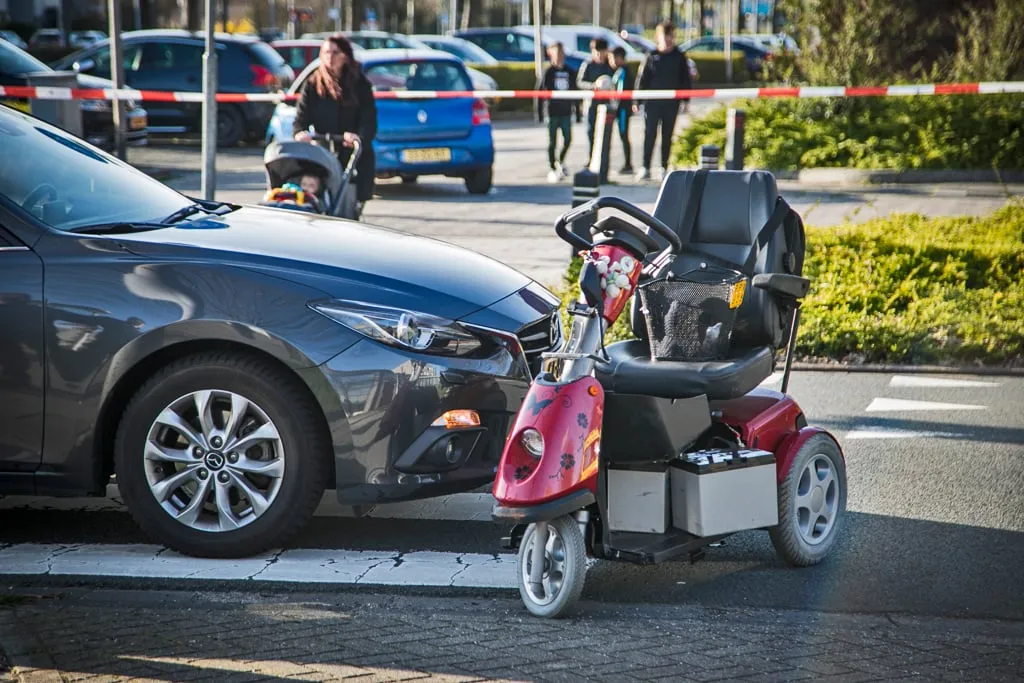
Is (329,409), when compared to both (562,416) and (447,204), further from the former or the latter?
(447,204)

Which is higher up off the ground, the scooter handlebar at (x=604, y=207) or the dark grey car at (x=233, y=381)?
the scooter handlebar at (x=604, y=207)

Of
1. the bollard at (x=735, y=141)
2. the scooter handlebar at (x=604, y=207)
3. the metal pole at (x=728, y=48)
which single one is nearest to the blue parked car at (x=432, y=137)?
the bollard at (x=735, y=141)

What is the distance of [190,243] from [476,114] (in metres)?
12.2

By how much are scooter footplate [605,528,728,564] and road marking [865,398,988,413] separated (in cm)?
316

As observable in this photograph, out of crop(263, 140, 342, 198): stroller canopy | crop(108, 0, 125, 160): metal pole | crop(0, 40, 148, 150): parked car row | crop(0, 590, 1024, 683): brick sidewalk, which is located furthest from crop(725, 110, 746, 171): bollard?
crop(0, 40, 148, 150): parked car row

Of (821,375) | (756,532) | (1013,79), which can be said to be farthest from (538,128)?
(756,532)

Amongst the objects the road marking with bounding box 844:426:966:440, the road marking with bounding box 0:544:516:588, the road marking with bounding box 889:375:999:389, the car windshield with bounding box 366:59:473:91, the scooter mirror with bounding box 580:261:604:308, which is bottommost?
the road marking with bounding box 0:544:516:588

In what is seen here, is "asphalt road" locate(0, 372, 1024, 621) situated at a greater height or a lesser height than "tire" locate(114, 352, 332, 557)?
lesser

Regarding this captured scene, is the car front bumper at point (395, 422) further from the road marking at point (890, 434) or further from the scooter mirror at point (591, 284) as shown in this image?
the road marking at point (890, 434)

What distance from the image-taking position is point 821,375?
8594 millimetres

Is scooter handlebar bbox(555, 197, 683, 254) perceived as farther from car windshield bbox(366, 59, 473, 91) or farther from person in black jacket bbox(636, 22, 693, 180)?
car windshield bbox(366, 59, 473, 91)

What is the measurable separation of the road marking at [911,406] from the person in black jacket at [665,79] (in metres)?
10.3

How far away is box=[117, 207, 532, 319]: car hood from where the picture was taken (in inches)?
200

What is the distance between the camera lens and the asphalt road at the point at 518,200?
42.7 ft
